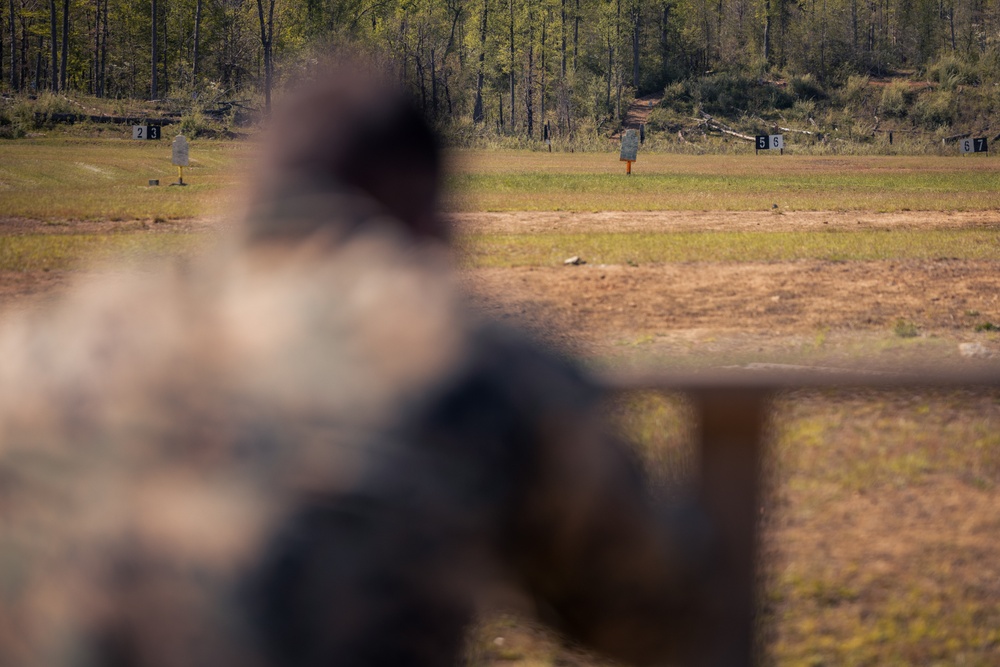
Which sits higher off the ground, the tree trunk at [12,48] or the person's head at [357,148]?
the tree trunk at [12,48]

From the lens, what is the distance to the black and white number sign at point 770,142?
48.4 metres

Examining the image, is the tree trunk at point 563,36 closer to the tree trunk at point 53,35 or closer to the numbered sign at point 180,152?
the tree trunk at point 53,35

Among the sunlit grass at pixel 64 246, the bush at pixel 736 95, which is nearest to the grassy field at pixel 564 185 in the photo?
the sunlit grass at pixel 64 246

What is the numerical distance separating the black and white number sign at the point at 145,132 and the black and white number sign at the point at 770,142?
2584 centimetres

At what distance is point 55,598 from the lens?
0.66 meters

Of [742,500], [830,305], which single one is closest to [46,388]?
[742,500]

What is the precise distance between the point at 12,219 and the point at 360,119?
15283mm

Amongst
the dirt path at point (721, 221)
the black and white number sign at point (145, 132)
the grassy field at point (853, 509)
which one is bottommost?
the grassy field at point (853, 509)

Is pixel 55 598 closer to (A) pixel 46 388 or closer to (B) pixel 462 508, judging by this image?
(A) pixel 46 388

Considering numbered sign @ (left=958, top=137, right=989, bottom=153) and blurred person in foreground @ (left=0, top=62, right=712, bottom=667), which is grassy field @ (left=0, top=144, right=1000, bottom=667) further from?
numbered sign @ (left=958, top=137, right=989, bottom=153)

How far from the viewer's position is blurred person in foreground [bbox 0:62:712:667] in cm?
65

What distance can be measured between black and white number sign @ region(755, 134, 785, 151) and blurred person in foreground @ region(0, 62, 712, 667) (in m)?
49.4

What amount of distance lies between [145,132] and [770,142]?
28.5m

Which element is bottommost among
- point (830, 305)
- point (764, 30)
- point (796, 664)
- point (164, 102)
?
point (796, 664)
